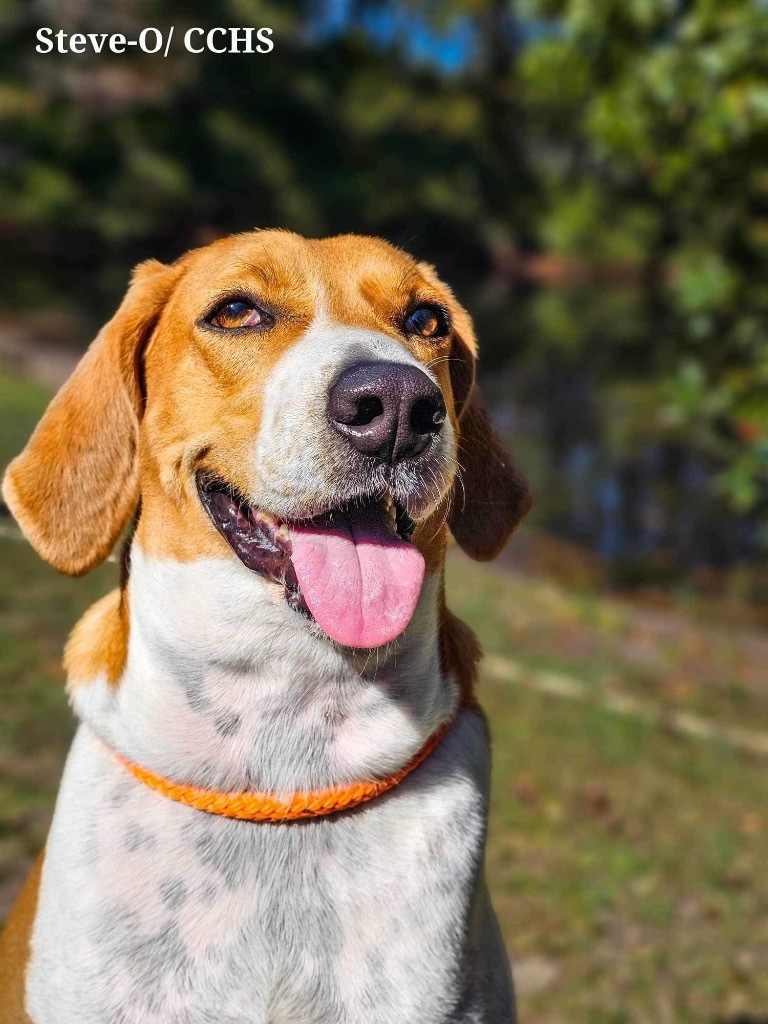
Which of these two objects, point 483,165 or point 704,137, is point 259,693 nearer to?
point 704,137

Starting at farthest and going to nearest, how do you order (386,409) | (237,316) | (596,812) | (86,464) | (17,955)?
1. (596,812)
2. (237,316)
3. (86,464)
4. (17,955)
5. (386,409)

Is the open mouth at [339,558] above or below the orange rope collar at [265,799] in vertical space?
above

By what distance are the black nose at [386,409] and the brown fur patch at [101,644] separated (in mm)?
778

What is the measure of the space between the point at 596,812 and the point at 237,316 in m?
4.00

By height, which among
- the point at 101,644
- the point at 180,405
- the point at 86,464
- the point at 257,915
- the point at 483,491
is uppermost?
the point at 180,405

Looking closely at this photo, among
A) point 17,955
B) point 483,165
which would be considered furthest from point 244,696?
point 483,165

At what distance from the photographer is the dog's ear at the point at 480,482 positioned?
3.23 metres

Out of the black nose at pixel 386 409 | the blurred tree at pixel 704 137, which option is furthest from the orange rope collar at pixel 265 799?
the blurred tree at pixel 704 137

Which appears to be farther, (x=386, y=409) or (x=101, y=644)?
(x=101, y=644)

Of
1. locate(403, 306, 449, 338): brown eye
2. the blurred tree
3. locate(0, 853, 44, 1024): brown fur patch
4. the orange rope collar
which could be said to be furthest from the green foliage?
locate(0, 853, 44, 1024): brown fur patch

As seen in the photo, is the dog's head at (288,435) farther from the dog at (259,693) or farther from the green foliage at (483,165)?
the green foliage at (483,165)

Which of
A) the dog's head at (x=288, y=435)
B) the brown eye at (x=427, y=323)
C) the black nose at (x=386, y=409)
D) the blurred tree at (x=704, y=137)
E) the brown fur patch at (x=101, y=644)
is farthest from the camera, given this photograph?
the blurred tree at (x=704, y=137)

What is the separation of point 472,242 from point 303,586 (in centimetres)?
5185

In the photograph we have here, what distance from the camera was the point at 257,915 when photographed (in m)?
2.53
